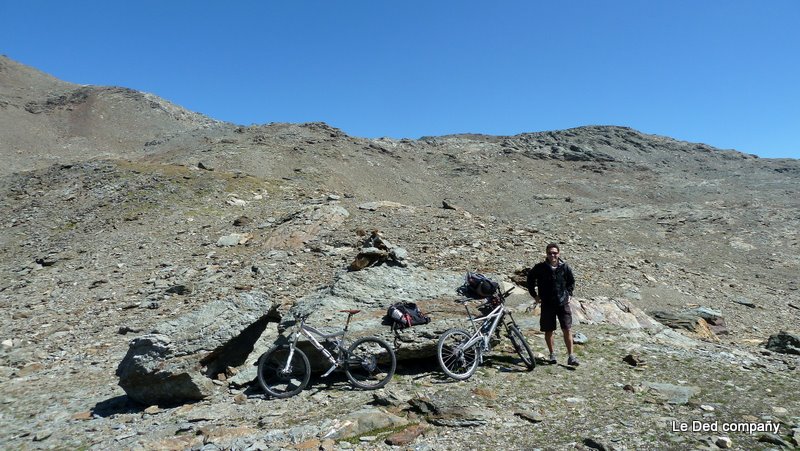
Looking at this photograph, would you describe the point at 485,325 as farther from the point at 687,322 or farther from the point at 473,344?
the point at 687,322

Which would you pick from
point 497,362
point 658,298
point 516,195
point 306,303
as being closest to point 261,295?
point 306,303

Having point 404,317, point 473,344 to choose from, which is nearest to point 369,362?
point 404,317

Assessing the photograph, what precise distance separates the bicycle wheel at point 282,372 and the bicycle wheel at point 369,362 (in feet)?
2.15

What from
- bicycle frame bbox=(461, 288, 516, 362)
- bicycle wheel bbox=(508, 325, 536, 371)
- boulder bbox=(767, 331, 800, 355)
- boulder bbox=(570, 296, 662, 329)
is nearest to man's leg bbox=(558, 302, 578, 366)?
bicycle wheel bbox=(508, 325, 536, 371)

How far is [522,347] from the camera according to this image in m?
7.73

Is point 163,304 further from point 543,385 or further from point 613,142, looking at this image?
point 613,142

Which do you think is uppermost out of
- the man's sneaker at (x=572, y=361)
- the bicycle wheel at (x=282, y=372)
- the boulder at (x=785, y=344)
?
the boulder at (x=785, y=344)

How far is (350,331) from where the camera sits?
7.67 metres

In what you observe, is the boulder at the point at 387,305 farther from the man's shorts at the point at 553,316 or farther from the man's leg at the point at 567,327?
the man's leg at the point at 567,327

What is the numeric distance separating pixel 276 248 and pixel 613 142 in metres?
59.6

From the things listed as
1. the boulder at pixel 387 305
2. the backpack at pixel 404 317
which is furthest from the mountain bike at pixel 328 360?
the backpack at pixel 404 317

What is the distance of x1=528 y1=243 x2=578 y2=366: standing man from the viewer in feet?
25.7

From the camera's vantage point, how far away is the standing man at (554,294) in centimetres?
784

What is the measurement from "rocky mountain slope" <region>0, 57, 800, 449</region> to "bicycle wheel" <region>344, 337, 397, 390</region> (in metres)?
0.24
